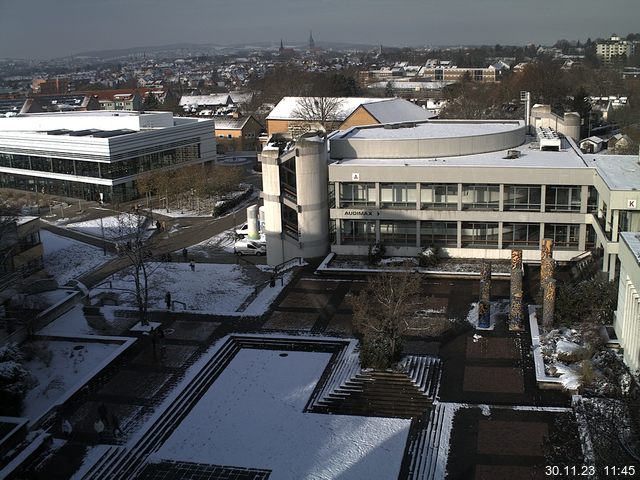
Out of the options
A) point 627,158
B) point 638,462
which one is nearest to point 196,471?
point 638,462

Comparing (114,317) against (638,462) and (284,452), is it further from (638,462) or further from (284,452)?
(638,462)

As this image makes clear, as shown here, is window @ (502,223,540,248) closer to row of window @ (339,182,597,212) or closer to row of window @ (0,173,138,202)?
row of window @ (339,182,597,212)

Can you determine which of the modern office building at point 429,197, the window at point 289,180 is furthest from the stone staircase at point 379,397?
the window at point 289,180

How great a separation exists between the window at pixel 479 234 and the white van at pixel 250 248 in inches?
445

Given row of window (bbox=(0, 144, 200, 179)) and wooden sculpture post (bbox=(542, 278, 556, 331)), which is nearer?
wooden sculpture post (bbox=(542, 278, 556, 331))

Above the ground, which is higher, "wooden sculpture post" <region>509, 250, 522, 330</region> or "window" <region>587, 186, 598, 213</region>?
"window" <region>587, 186, 598, 213</region>

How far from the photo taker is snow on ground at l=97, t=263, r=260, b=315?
103 feet

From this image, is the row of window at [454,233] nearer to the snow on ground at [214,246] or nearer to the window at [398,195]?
the window at [398,195]

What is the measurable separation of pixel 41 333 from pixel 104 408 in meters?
9.33

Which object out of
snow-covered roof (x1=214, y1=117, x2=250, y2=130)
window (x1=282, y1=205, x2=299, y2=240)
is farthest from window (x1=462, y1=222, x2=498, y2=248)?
snow-covered roof (x1=214, y1=117, x2=250, y2=130)

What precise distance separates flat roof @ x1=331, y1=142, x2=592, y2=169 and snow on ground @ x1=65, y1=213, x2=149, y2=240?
15447 millimetres

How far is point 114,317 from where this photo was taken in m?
30.4

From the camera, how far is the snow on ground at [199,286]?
3143cm

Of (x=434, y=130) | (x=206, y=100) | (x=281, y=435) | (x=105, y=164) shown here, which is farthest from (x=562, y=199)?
(x=206, y=100)
